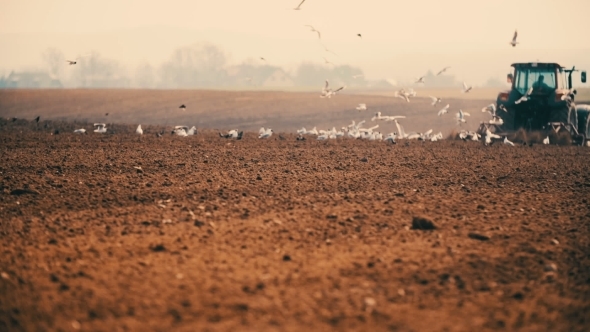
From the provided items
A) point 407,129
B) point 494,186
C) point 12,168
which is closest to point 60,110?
point 407,129

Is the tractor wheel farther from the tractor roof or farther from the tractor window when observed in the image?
the tractor roof

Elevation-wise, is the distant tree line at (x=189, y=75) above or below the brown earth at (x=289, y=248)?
above

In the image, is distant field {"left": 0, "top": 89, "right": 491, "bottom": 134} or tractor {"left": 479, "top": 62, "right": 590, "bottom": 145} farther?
distant field {"left": 0, "top": 89, "right": 491, "bottom": 134}

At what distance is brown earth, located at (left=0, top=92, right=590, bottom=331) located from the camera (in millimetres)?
5000

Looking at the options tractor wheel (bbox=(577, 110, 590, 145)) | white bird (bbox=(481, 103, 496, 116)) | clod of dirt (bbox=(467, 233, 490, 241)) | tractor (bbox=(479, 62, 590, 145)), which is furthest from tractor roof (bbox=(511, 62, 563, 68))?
clod of dirt (bbox=(467, 233, 490, 241))

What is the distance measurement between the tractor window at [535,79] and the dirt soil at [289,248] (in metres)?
8.58

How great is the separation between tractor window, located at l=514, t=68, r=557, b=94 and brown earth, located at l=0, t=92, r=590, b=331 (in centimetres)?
869

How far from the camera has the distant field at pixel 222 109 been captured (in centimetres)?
4012

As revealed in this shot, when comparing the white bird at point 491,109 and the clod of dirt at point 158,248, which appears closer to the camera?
the clod of dirt at point 158,248

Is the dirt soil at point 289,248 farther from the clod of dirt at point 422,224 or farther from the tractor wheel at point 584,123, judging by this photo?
the tractor wheel at point 584,123

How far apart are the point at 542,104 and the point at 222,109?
92.3ft

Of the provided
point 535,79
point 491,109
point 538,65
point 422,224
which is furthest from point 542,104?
point 422,224

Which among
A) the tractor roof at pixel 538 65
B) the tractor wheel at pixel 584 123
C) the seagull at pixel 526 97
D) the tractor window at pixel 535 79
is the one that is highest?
the tractor roof at pixel 538 65

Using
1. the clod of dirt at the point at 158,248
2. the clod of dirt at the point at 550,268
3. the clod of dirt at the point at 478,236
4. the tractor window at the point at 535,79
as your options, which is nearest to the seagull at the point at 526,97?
the tractor window at the point at 535,79
